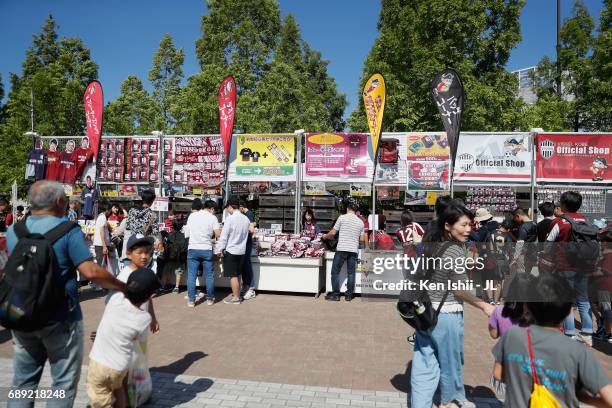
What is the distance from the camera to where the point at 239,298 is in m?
7.68

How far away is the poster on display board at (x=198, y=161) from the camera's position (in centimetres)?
1101

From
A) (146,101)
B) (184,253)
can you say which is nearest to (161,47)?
(146,101)

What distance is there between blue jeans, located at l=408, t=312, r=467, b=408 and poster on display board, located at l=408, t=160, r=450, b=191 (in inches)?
282

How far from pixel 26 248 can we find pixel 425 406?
2.73 m

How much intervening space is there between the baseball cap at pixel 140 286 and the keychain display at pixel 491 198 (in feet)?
28.6

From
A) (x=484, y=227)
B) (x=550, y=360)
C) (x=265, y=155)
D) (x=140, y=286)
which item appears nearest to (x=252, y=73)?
(x=265, y=155)

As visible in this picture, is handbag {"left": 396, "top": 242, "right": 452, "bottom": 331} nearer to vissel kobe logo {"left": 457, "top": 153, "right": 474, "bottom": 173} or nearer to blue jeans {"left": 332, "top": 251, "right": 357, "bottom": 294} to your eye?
blue jeans {"left": 332, "top": 251, "right": 357, "bottom": 294}

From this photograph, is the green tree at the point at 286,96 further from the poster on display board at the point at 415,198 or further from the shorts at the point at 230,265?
the shorts at the point at 230,265

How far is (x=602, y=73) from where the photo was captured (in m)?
18.2

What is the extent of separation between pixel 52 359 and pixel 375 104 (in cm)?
847

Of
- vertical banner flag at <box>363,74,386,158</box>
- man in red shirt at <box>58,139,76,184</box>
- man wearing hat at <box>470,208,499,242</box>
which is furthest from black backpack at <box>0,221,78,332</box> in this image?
man in red shirt at <box>58,139,76,184</box>

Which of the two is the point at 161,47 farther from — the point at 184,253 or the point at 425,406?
the point at 425,406

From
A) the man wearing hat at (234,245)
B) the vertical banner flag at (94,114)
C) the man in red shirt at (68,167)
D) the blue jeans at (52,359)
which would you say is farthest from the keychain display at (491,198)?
the man in red shirt at (68,167)

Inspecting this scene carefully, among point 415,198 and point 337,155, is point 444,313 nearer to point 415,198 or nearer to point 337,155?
point 337,155
